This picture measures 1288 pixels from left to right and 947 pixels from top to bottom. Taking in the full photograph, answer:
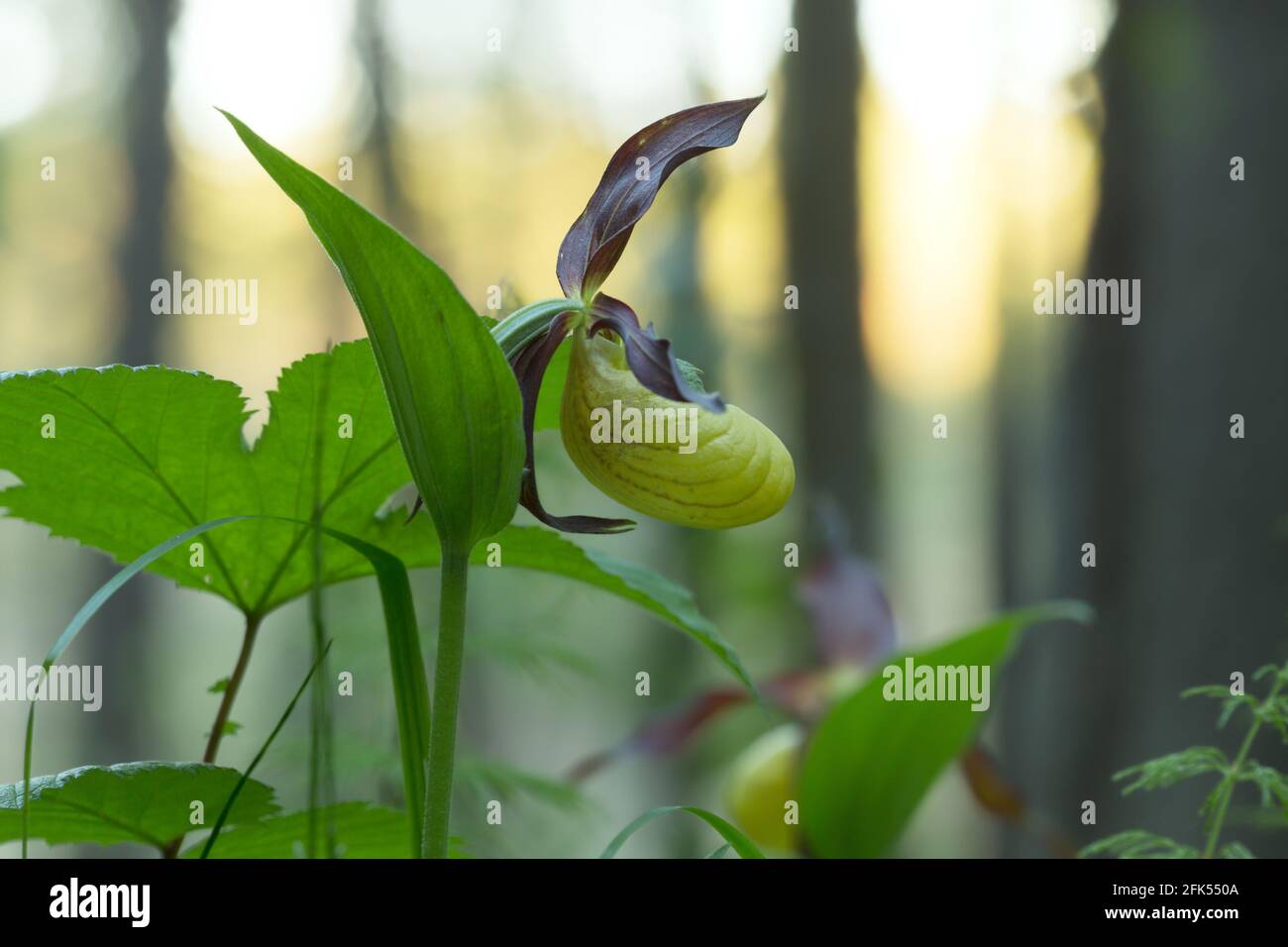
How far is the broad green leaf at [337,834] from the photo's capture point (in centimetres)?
49

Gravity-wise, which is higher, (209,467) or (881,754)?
(209,467)

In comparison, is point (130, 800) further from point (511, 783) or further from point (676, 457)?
point (511, 783)

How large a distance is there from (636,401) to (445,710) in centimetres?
15

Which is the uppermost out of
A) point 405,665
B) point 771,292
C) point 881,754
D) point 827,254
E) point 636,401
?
point 771,292

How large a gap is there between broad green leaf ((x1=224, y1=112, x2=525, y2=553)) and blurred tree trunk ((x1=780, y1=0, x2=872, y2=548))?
2.38 meters

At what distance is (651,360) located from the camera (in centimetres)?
42

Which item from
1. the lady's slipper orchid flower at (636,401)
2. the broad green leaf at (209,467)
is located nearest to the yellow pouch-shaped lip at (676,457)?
the lady's slipper orchid flower at (636,401)

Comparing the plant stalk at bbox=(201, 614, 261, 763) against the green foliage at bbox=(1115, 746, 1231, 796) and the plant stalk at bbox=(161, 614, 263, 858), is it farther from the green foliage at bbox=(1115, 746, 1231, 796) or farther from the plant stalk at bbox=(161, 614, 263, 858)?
the green foliage at bbox=(1115, 746, 1231, 796)

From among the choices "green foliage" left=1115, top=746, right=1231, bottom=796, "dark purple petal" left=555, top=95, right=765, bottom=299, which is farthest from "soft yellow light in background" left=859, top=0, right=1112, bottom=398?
"dark purple petal" left=555, top=95, right=765, bottom=299

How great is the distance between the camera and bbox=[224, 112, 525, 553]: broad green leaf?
0.36 metres

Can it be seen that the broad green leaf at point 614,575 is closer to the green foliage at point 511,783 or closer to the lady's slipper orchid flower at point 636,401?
the lady's slipper orchid flower at point 636,401

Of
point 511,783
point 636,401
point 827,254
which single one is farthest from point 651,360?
point 827,254
